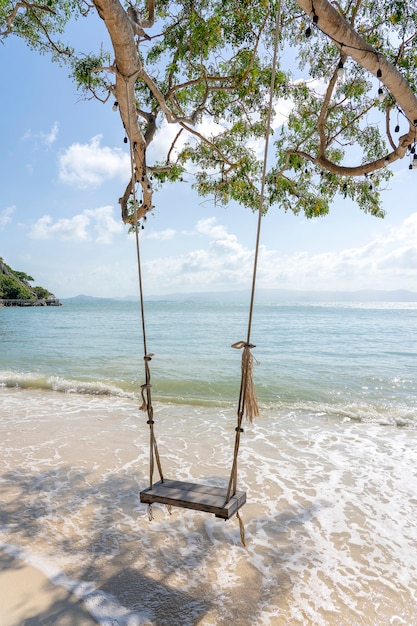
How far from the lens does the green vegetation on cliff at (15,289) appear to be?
6362cm

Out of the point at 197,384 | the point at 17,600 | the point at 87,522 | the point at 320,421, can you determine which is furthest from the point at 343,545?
the point at 197,384

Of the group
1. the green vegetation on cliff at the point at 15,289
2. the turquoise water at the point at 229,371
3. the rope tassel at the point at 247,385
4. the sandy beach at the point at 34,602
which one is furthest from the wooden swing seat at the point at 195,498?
the green vegetation on cliff at the point at 15,289

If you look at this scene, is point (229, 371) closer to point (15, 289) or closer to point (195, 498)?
point (195, 498)

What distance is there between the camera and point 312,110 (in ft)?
20.9

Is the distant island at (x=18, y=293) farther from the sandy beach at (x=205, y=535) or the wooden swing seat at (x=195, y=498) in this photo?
the wooden swing seat at (x=195, y=498)

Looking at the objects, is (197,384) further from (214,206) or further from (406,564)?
(406,564)

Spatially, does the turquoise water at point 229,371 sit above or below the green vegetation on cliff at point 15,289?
below

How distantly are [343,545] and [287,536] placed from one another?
36 centimetres

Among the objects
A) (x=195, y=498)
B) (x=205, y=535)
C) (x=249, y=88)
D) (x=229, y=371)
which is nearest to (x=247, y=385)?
(x=195, y=498)

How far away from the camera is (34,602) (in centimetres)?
225

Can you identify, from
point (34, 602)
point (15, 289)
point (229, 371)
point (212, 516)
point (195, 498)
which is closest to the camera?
point (34, 602)

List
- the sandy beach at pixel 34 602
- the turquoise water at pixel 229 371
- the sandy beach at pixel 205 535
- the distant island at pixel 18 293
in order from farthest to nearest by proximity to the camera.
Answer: the distant island at pixel 18 293 → the turquoise water at pixel 229 371 → the sandy beach at pixel 205 535 → the sandy beach at pixel 34 602

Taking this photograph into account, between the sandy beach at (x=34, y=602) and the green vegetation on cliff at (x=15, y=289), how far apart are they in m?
64.8

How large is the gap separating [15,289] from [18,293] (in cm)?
68
